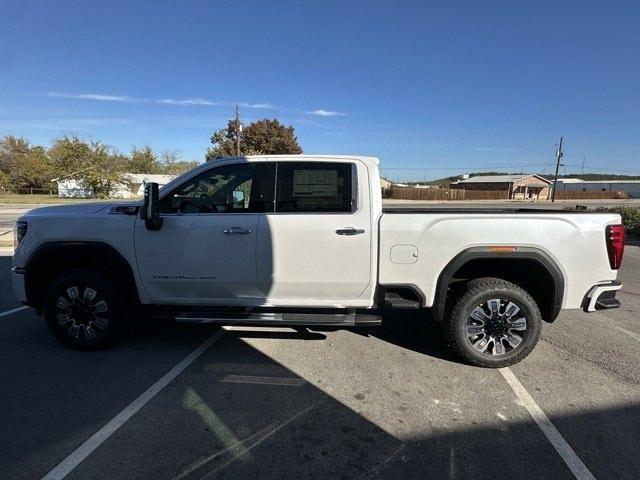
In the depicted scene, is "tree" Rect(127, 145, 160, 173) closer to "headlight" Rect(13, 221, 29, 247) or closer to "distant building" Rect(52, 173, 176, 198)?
"distant building" Rect(52, 173, 176, 198)

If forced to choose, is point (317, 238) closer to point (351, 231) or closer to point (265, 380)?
point (351, 231)

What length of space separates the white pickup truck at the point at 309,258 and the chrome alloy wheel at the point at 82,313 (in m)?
0.01

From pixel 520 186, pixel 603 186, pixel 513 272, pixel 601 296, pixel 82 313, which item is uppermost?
pixel 603 186

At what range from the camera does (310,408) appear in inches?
137

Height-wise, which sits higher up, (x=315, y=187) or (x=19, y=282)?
(x=315, y=187)

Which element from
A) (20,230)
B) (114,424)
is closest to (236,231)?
(114,424)

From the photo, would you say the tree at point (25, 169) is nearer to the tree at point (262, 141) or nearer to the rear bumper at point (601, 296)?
the tree at point (262, 141)

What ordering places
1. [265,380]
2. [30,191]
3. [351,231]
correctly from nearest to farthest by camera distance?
1. [265,380]
2. [351,231]
3. [30,191]

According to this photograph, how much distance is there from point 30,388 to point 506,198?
8027 cm

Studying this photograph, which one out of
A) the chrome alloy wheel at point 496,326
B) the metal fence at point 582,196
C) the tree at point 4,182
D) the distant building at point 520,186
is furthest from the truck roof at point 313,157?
the metal fence at point 582,196

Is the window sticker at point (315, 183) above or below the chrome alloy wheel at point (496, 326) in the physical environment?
above

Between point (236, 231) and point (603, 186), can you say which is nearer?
point (236, 231)

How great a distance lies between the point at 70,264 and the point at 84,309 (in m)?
0.54

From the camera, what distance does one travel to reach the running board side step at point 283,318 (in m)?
4.15
